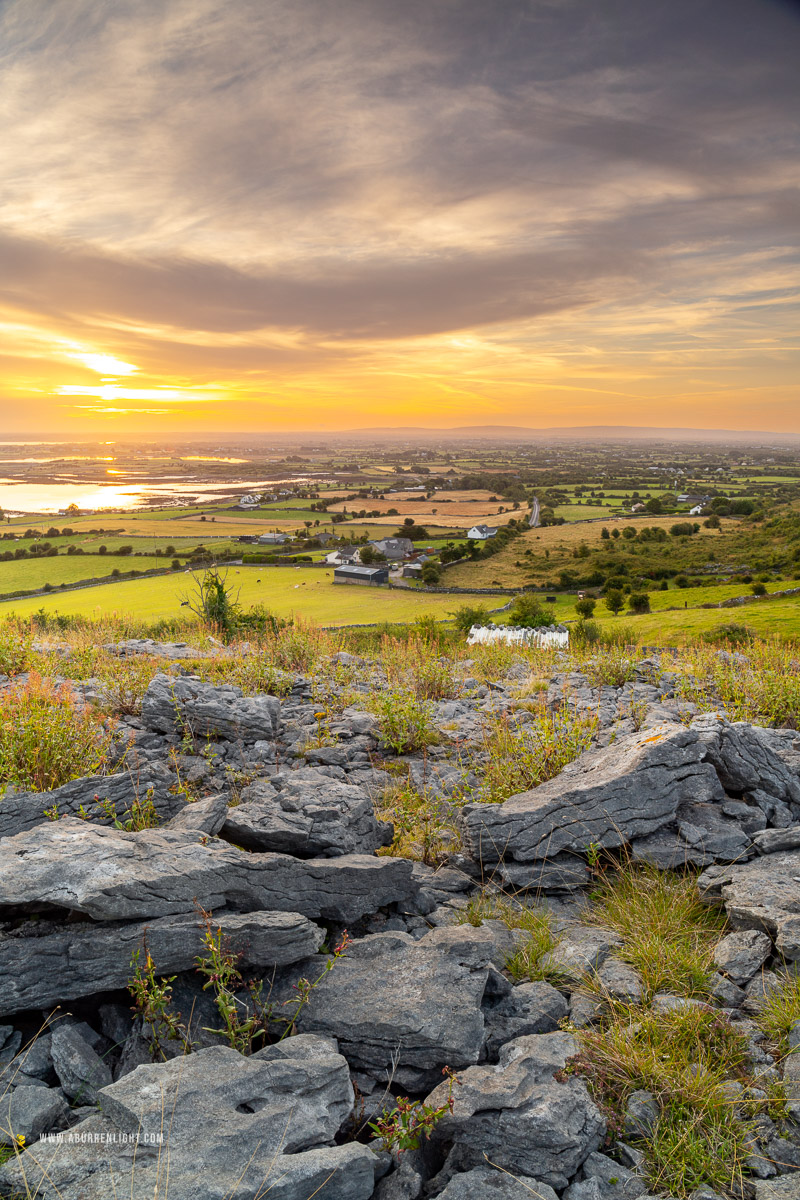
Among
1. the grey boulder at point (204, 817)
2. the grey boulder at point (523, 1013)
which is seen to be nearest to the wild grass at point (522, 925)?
the grey boulder at point (523, 1013)

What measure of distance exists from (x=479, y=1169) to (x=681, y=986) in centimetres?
198

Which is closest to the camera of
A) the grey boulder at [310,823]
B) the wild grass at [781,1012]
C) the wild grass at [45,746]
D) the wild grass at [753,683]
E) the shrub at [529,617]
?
the wild grass at [781,1012]

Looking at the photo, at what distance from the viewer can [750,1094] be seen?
3688mm

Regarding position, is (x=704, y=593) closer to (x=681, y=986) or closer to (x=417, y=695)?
(x=417, y=695)

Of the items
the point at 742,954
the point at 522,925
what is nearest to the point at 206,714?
the point at 522,925

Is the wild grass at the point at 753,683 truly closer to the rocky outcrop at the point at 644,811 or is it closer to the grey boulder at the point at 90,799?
the rocky outcrop at the point at 644,811

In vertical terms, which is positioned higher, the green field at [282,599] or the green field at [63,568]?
the green field at [63,568]

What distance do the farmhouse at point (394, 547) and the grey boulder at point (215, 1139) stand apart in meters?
101

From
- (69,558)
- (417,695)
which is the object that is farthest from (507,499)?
(417,695)

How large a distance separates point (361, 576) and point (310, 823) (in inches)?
3294

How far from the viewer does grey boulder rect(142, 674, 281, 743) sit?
338 inches

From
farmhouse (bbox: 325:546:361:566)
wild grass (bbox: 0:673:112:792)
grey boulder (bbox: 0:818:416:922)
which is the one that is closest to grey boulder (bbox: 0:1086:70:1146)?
grey boulder (bbox: 0:818:416:922)

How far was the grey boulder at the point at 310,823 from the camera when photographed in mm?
5496

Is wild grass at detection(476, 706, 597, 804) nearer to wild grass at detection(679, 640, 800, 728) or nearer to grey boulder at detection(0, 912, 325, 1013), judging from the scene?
wild grass at detection(679, 640, 800, 728)
